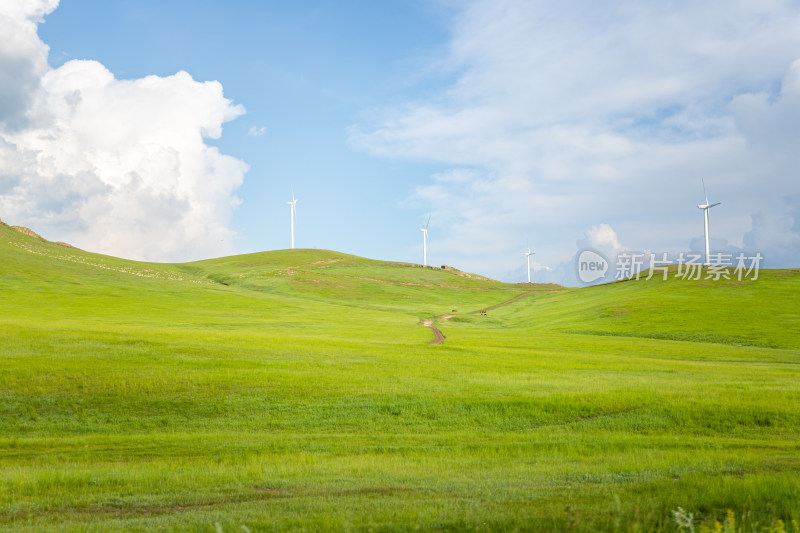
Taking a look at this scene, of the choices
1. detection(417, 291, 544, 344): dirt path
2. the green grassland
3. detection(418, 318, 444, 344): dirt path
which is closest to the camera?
the green grassland

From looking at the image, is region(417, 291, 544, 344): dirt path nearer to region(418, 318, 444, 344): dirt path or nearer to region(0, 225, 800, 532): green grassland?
region(418, 318, 444, 344): dirt path

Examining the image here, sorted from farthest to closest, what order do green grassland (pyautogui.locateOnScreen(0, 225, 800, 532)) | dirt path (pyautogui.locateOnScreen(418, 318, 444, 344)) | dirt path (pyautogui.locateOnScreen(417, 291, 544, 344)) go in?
dirt path (pyautogui.locateOnScreen(417, 291, 544, 344)) → dirt path (pyautogui.locateOnScreen(418, 318, 444, 344)) → green grassland (pyautogui.locateOnScreen(0, 225, 800, 532))

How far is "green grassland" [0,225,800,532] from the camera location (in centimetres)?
998

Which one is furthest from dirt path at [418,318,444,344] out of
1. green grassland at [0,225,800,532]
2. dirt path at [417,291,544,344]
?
green grassland at [0,225,800,532]

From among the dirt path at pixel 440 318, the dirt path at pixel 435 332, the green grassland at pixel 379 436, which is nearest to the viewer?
the green grassland at pixel 379 436

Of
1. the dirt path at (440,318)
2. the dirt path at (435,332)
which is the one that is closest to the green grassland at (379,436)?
the dirt path at (435,332)

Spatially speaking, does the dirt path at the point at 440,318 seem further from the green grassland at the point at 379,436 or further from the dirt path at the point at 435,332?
the green grassland at the point at 379,436

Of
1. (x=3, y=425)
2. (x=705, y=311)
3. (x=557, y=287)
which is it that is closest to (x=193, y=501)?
(x=3, y=425)

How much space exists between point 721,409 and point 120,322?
64.9m

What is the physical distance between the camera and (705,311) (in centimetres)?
8481

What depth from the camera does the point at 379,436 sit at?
20156mm

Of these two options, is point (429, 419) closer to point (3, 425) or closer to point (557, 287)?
point (3, 425)

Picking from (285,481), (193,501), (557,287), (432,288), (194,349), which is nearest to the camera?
(193,501)

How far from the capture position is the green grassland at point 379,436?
998cm
